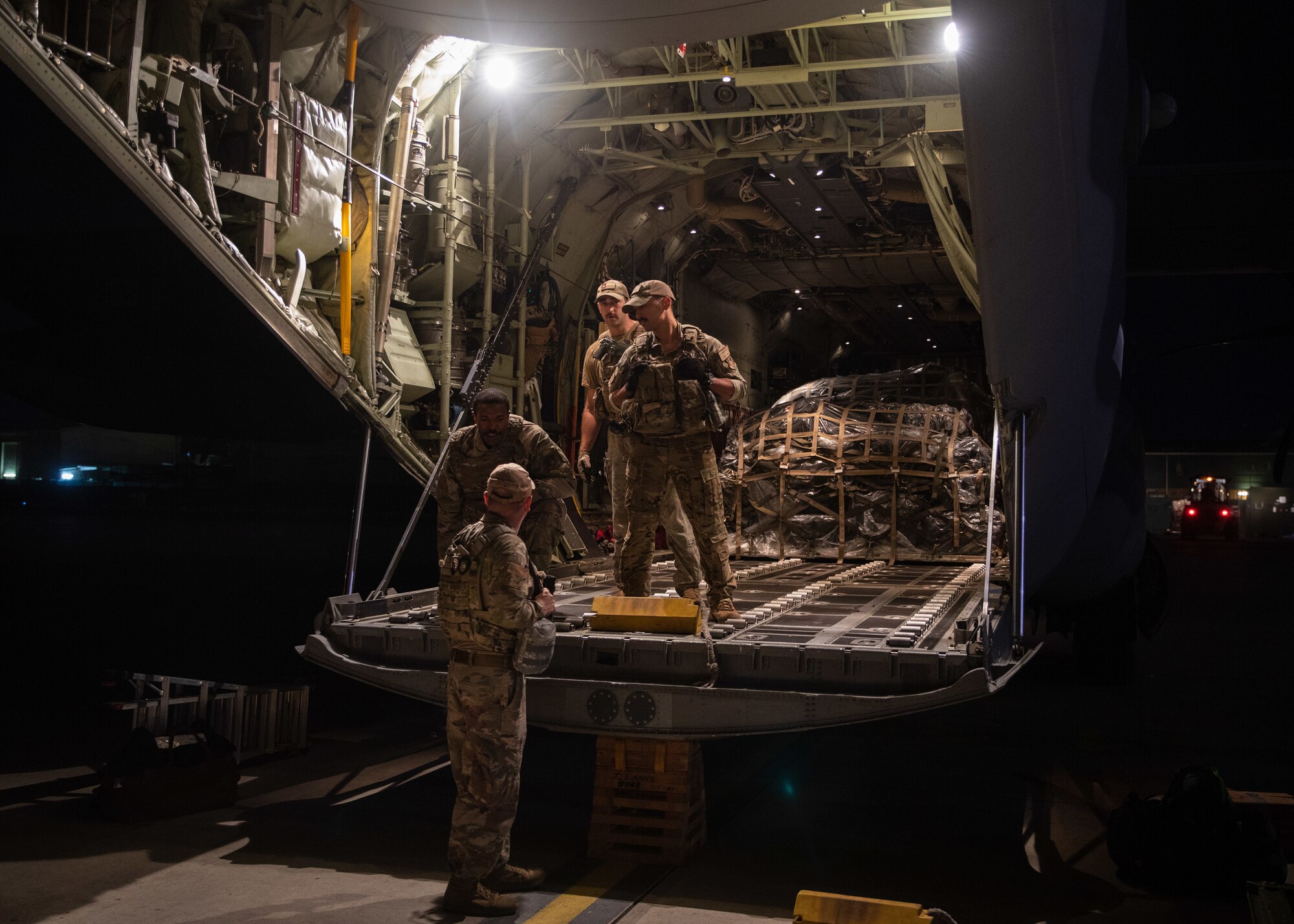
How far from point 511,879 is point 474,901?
233mm

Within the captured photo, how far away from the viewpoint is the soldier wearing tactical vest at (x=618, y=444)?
6.33m

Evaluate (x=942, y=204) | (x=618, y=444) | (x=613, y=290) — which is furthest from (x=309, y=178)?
(x=942, y=204)

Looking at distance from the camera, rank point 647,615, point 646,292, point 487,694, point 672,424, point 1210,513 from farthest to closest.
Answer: point 1210,513
point 672,424
point 646,292
point 647,615
point 487,694

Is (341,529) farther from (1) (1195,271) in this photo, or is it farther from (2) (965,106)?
(2) (965,106)

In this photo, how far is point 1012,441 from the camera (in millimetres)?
4832

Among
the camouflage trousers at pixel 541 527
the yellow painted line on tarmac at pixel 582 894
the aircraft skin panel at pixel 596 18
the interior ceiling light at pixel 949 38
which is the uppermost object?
the interior ceiling light at pixel 949 38

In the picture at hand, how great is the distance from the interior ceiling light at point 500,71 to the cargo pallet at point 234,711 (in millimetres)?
6162

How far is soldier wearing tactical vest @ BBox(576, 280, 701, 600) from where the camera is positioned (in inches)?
249

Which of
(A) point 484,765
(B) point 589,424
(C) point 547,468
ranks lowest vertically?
(A) point 484,765

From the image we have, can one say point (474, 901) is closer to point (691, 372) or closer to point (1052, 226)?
point (691, 372)

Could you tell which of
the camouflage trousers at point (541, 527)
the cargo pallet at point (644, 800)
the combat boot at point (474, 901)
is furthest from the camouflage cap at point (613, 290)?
the combat boot at point (474, 901)

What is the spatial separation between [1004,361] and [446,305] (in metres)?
6.58

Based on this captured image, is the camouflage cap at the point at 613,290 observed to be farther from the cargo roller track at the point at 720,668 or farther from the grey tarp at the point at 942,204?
the grey tarp at the point at 942,204

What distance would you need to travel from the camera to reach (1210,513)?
38.2 metres
